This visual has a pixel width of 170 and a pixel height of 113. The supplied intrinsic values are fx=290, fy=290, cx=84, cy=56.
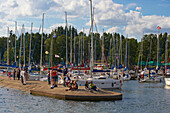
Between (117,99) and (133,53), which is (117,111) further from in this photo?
(133,53)

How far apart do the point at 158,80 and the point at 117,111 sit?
40696 millimetres

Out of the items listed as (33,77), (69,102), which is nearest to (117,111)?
(69,102)

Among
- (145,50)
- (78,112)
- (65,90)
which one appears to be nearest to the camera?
(78,112)

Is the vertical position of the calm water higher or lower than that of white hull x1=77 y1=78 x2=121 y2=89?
lower

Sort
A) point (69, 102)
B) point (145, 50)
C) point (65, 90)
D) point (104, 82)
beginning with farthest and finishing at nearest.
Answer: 1. point (145, 50)
2. point (104, 82)
3. point (65, 90)
4. point (69, 102)

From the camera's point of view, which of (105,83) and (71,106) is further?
(105,83)

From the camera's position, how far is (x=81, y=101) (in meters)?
30.8

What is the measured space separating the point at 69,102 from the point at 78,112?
450 cm

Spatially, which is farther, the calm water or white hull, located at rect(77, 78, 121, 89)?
white hull, located at rect(77, 78, 121, 89)

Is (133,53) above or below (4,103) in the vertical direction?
above

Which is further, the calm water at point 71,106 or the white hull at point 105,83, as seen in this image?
the white hull at point 105,83

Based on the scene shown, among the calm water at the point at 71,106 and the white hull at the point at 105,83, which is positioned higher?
the white hull at the point at 105,83

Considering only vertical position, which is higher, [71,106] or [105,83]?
[105,83]

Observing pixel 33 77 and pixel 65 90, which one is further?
pixel 33 77
